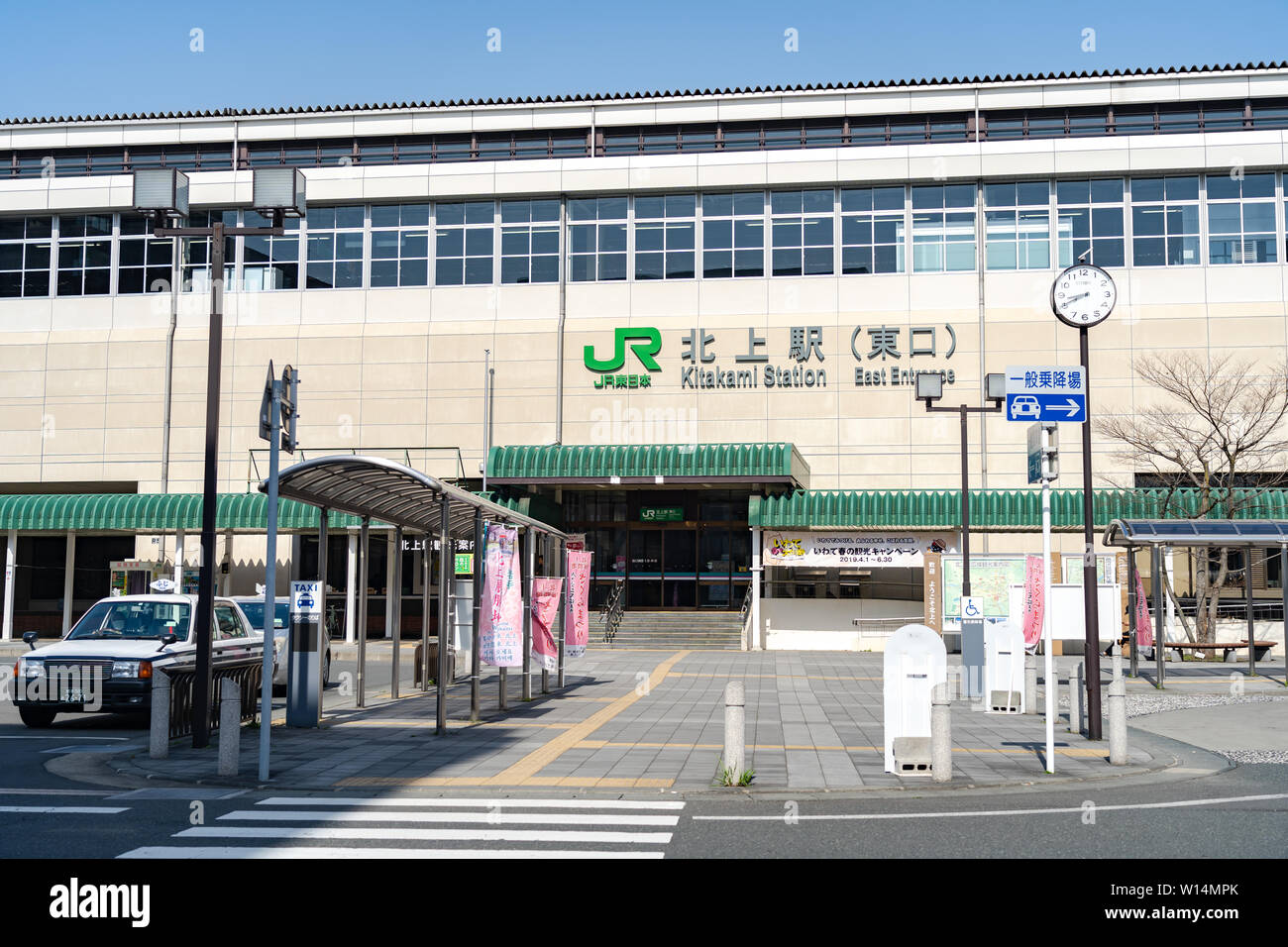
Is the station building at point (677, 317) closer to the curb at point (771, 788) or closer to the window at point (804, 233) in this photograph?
the window at point (804, 233)

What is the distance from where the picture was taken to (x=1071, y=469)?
3588cm

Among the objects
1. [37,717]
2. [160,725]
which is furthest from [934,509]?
[160,725]

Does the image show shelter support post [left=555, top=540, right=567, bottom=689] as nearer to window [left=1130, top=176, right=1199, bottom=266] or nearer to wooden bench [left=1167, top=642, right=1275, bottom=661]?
wooden bench [left=1167, top=642, right=1275, bottom=661]

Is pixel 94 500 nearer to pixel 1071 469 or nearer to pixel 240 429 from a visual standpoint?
pixel 240 429

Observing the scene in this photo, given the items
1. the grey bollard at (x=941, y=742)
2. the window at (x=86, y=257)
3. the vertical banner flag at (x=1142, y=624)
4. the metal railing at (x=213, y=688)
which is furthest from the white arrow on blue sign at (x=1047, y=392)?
the window at (x=86, y=257)

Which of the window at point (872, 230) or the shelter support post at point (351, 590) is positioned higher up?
the window at point (872, 230)

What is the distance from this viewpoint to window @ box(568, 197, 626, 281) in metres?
39.1

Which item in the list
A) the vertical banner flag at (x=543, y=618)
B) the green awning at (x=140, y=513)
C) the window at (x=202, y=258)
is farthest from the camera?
the window at (x=202, y=258)

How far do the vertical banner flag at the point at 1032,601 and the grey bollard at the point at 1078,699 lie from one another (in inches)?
266

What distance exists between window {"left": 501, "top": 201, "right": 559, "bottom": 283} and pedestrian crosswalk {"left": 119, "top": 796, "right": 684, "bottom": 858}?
31.0m

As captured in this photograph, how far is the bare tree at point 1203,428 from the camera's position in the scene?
1305 inches

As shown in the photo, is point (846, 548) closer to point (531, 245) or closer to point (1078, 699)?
point (531, 245)
